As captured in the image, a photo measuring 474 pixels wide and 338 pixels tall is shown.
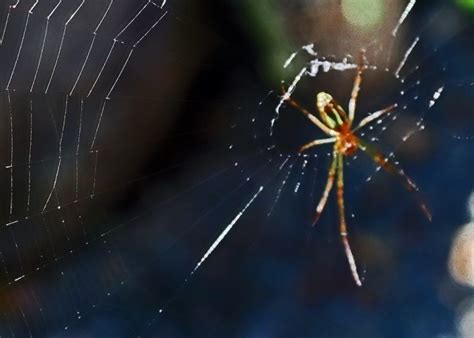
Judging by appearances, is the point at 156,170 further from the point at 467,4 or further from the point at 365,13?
the point at 467,4

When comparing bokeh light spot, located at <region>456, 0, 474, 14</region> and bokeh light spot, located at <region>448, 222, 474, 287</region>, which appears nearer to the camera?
bokeh light spot, located at <region>448, 222, 474, 287</region>

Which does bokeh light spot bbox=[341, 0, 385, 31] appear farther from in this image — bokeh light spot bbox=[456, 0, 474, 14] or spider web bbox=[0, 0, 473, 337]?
bokeh light spot bbox=[456, 0, 474, 14]

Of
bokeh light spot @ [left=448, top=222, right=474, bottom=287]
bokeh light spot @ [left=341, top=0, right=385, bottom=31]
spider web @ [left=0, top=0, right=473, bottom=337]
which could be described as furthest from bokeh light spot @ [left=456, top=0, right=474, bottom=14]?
bokeh light spot @ [left=448, top=222, right=474, bottom=287]

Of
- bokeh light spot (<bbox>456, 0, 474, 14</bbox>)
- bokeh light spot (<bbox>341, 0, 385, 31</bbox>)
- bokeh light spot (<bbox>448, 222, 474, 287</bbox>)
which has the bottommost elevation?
bokeh light spot (<bbox>448, 222, 474, 287</bbox>)

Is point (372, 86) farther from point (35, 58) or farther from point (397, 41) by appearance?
point (35, 58)

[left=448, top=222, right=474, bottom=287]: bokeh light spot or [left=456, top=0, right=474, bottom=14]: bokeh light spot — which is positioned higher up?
[left=456, top=0, right=474, bottom=14]: bokeh light spot

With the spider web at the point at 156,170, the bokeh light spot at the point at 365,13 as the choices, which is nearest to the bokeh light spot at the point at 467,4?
the spider web at the point at 156,170

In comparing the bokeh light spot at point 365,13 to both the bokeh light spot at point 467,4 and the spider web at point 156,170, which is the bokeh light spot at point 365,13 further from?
the bokeh light spot at point 467,4
